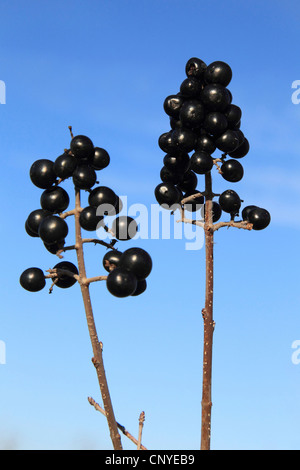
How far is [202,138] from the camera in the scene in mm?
9000

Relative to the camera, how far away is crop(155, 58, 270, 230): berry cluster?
8.83 meters

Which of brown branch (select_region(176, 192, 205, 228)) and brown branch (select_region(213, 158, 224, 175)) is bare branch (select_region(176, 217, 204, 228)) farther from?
brown branch (select_region(213, 158, 224, 175))

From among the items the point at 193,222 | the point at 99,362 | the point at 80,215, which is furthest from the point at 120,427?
the point at 193,222

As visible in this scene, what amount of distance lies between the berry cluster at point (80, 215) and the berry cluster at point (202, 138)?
1915 millimetres

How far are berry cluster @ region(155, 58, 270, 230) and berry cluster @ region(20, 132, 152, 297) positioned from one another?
75.4 inches

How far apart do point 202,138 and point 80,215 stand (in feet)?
8.76

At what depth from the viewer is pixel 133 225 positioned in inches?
281

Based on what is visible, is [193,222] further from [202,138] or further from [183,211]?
[202,138]

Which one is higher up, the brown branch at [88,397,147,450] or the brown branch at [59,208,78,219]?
the brown branch at [59,208,78,219]

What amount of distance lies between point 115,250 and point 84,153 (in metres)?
1.15

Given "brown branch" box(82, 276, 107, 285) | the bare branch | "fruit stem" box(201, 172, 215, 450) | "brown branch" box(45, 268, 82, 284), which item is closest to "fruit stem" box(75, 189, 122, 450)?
"brown branch" box(82, 276, 107, 285)

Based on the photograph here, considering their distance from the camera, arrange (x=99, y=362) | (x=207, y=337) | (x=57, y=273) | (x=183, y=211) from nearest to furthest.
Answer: (x=99, y=362) < (x=57, y=273) < (x=207, y=337) < (x=183, y=211)
